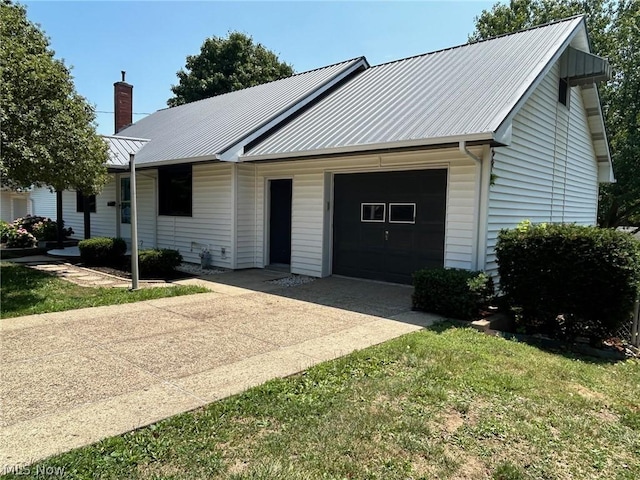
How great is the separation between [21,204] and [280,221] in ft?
71.5

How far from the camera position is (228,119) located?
44.2 feet

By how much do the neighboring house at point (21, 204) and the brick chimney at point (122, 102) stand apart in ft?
18.3

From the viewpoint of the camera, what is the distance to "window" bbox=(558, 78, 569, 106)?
1048 cm

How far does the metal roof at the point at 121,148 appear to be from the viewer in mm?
13248

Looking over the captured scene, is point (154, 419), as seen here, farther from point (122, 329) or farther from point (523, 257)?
point (523, 257)

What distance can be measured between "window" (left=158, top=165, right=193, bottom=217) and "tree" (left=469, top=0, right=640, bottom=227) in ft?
50.7

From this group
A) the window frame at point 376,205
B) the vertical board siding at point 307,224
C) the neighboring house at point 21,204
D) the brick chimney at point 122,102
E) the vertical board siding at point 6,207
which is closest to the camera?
the window frame at point 376,205

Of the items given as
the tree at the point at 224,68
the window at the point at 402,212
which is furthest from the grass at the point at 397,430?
the tree at the point at 224,68

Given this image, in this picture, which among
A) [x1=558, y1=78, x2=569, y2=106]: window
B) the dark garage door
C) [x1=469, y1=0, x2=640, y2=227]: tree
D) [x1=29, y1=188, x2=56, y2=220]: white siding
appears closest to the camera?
the dark garage door

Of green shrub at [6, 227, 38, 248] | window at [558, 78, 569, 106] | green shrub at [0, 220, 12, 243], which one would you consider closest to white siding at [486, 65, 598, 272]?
window at [558, 78, 569, 106]

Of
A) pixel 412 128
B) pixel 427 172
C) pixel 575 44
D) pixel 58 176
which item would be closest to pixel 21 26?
pixel 58 176
